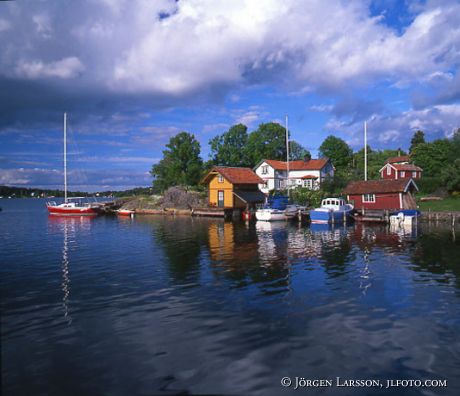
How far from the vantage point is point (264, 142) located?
95688 mm

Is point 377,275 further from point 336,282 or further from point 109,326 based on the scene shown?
point 109,326

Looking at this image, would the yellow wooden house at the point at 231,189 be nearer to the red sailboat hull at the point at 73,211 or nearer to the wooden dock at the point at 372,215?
the wooden dock at the point at 372,215

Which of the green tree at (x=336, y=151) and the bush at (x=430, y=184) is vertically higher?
the green tree at (x=336, y=151)

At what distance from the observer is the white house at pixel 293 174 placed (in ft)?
262

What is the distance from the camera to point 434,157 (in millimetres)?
78000

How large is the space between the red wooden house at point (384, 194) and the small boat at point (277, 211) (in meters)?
8.76

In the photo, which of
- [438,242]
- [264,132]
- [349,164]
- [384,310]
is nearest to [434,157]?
[349,164]

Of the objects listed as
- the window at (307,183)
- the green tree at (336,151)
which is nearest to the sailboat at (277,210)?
the window at (307,183)

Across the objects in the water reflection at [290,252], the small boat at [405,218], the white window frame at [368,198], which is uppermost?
the white window frame at [368,198]

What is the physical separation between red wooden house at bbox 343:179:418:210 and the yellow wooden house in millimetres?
17191

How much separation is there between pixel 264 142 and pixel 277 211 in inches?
1788

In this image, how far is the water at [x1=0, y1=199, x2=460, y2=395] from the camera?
9422mm

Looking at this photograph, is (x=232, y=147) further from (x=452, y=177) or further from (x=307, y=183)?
(x=452, y=177)

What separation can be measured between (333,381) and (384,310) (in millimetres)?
5946
